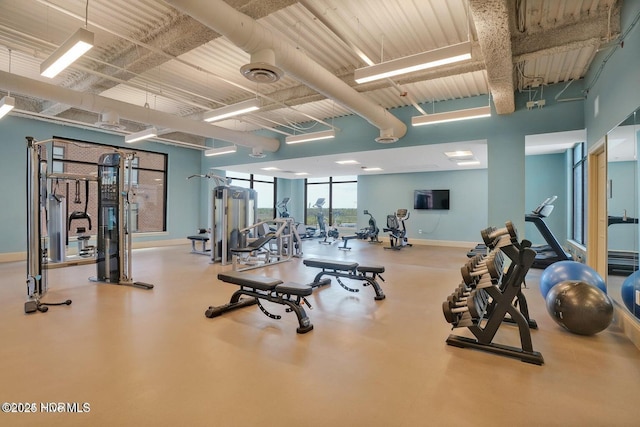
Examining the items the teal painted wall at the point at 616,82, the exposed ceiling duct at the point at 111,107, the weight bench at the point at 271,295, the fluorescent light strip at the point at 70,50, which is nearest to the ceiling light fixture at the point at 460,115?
the teal painted wall at the point at 616,82

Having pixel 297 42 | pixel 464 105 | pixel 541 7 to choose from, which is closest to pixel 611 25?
pixel 541 7

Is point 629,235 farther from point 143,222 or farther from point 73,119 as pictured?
point 143,222

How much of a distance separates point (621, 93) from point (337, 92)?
10.5 ft

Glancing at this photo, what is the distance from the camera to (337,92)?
4457mm

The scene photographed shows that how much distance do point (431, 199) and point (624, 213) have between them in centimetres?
748

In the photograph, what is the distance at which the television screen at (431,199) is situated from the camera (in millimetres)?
10406

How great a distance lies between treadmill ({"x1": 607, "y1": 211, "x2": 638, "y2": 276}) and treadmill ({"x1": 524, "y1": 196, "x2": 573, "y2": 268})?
1970mm

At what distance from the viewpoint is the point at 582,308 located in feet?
9.25

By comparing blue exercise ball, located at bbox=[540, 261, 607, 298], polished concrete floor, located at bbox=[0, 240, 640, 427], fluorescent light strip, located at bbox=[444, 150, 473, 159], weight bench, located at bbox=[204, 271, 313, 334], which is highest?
fluorescent light strip, located at bbox=[444, 150, 473, 159]

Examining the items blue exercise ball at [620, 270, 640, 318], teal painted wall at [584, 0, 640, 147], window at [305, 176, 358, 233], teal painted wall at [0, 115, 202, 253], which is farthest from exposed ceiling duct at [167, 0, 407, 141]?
window at [305, 176, 358, 233]

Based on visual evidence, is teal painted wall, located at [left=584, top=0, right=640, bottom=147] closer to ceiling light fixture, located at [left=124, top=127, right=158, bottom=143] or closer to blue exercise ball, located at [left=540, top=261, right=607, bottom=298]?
blue exercise ball, located at [left=540, top=261, right=607, bottom=298]

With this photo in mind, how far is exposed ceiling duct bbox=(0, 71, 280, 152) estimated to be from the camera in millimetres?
4523

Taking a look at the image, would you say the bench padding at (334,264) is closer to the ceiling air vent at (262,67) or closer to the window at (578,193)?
the ceiling air vent at (262,67)

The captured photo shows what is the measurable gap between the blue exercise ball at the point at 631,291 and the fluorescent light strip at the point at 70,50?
5.41 metres
